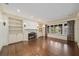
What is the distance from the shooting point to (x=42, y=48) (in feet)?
7.97

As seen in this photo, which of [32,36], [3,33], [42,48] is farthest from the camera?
[32,36]

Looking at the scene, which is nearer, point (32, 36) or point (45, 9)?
point (45, 9)

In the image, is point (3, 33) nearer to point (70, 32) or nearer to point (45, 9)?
point (45, 9)

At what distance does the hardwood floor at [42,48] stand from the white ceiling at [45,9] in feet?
2.14

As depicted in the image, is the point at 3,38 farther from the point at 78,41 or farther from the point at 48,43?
the point at 78,41

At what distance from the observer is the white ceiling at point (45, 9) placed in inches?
87.4

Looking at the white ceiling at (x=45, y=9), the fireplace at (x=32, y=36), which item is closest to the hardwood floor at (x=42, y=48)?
the fireplace at (x=32, y=36)

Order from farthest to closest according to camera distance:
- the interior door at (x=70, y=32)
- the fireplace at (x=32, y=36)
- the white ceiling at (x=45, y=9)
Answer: the fireplace at (x=32, y=36)
the interior door at (x=70, y=32)
the white ceiling at (x=45, y=9)

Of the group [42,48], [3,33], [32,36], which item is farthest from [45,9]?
[3,33]

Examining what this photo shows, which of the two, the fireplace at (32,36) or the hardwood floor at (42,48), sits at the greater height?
the fireplace at (32,36)

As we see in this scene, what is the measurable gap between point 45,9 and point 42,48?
0.96m


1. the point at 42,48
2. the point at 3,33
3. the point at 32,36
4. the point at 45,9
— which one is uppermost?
the point at 45,9

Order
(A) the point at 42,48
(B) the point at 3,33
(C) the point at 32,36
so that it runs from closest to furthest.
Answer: (B) the point at 3,33 → (A) the point at 42,48 → (C) the point at 32,36

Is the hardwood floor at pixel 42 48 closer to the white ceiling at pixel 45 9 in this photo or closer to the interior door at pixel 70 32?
the interior door at pixel 70 32
